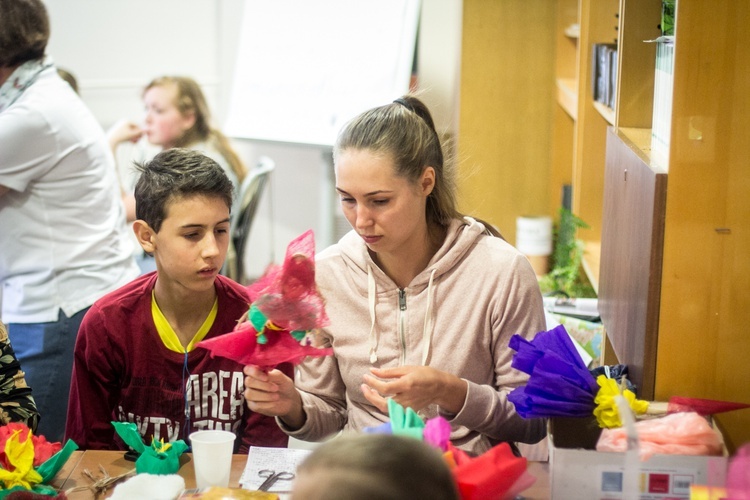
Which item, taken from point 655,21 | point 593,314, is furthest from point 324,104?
point 655,21

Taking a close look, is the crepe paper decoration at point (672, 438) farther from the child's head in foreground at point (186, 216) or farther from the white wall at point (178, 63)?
the white wall at point (178, 63)

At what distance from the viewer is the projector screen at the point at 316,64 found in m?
4.31

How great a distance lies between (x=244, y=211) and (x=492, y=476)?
293 centimetres

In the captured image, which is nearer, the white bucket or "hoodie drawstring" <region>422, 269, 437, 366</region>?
"hoodie drawstring" <region>422, 269, 437, 366</region>

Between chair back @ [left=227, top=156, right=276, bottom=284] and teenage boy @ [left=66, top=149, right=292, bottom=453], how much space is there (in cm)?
196

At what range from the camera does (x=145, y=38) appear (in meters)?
5.37

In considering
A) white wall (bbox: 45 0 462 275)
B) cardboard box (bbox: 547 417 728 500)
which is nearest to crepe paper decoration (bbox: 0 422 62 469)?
cardboard box (bbox: 547 417 728 500)

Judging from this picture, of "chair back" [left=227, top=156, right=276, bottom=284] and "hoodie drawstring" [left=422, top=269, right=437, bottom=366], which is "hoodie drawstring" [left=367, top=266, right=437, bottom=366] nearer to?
"hoodie drawstring" [left=422, top=269, right=437, bottom=366]

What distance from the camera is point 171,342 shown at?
196cm

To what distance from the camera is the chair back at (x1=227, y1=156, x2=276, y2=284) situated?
13.2 feet

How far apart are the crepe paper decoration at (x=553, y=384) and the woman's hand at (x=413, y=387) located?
148mm

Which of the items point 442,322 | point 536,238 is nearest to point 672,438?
point 442,322

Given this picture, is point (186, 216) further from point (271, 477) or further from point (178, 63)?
point (178, 63)

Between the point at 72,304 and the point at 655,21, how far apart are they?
1771mm
